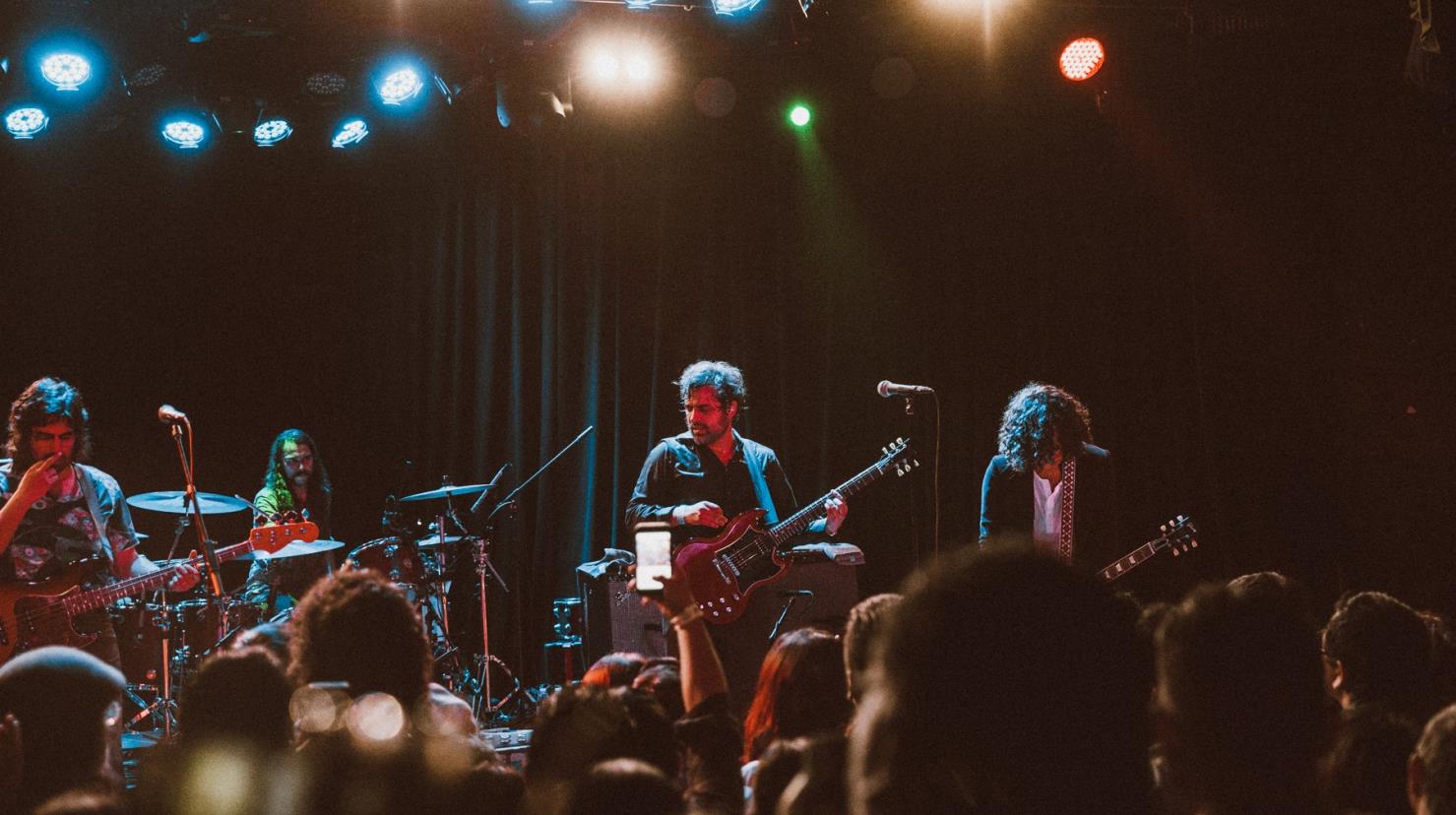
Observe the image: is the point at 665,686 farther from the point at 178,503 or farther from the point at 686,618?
the point at 178,503

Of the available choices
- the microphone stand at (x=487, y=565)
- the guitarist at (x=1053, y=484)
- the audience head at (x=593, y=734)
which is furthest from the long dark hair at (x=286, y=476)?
the audience head at (x=593, y=734)

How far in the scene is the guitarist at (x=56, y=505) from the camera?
5.63 m

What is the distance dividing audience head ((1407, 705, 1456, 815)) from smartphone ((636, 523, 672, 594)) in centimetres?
154

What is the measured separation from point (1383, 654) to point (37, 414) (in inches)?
231

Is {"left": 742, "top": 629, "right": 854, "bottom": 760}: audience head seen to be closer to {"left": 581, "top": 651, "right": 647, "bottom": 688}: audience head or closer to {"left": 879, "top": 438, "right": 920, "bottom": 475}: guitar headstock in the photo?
{"left": 581, "top": 651, "right": 647, "bottom": 688}: audience head

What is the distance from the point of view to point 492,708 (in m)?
7.41

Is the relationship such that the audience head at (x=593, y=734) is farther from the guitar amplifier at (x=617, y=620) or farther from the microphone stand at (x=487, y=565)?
the microphone stand at (x=487, y=565)

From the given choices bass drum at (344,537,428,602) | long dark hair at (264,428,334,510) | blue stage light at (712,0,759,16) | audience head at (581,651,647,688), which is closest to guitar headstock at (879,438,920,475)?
blue stage light at (712,0,759,16)

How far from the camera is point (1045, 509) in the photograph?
6.33 meters

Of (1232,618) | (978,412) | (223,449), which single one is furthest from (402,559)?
(1232,618)

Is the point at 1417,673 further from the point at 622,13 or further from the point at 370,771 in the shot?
the point at 622,13

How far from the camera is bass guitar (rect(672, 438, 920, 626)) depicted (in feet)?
20.4

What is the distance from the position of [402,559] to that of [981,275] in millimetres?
4398

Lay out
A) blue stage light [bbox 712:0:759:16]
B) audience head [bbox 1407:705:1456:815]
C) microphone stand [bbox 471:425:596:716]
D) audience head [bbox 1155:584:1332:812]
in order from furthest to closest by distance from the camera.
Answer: microphone stand [bbox 471:425:596:716]
blue stage light [bbox 712:0:759:16]
audience head [bbox 1407:705:1456:815]
audience head [bbox 1155:584:1332:812]
